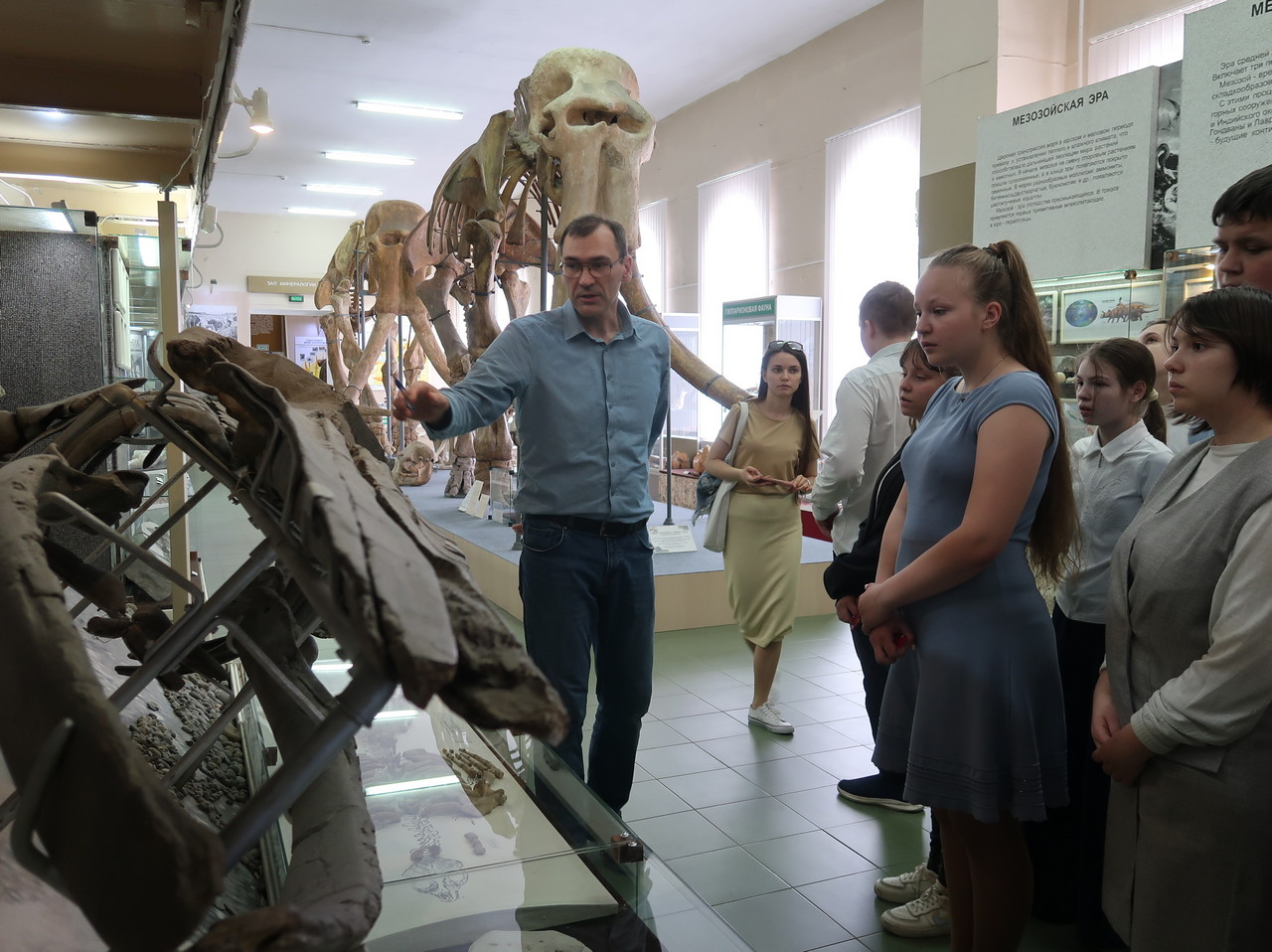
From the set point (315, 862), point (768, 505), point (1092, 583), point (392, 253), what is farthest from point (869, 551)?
point (392, 253)

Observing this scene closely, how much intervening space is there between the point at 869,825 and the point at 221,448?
2.88 meters

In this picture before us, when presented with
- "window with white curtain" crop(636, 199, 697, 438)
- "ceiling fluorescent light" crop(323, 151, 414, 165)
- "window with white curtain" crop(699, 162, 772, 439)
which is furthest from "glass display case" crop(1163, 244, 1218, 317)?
"ceiling fluorescent light" crop(323, 151, 414, 165)

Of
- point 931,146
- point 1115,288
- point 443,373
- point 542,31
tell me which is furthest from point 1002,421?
point 542,31

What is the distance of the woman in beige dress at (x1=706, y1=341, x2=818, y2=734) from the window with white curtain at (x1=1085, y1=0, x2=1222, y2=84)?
4.12 m

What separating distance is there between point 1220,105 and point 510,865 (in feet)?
12.0

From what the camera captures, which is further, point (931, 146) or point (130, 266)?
point (931, 146)

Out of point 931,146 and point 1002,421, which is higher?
point 931,146

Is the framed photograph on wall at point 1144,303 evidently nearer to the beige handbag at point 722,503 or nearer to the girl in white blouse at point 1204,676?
the beige handbag at point 722,503

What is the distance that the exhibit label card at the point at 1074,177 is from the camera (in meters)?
3.95

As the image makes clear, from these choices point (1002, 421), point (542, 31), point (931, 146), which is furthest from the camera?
point (542, 31)

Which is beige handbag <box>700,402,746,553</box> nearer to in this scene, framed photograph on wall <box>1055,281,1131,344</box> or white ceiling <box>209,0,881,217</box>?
framed photograph on wall <box>1055,281,1131,344</box>

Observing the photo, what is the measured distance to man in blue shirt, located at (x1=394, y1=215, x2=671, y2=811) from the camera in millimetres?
2889

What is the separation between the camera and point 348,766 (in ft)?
3.46

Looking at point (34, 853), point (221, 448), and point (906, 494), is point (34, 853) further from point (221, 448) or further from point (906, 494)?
point (906, 494)
